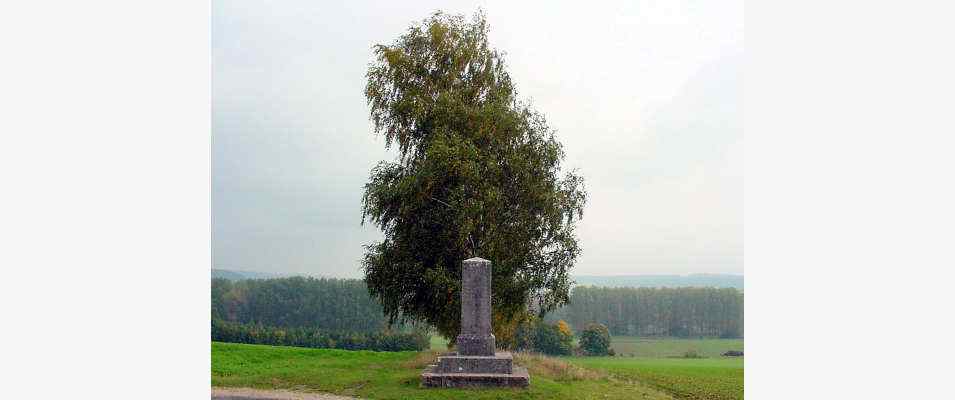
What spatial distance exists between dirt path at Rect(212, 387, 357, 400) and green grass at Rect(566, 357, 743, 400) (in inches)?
305

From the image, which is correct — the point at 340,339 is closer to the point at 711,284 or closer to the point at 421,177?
the point at 421,177

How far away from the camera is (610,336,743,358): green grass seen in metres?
22.6

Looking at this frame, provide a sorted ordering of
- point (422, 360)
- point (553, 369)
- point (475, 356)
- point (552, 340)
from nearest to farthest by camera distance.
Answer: point (475, 356), point (553, 369), point (422, 360), point (552, 340)

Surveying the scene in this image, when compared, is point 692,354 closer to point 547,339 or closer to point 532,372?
point 547,339

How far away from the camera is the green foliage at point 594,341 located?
880 inches

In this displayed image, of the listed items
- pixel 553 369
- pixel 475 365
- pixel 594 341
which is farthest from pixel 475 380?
pixel 594 341

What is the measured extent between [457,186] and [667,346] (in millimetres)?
9726

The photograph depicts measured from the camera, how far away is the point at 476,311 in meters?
16.2

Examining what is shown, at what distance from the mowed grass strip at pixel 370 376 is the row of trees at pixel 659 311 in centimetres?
380

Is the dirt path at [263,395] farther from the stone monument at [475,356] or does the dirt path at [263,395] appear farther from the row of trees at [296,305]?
the row of trees at [296,305]

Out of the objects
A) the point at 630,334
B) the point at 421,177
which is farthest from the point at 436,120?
the point at 630,334

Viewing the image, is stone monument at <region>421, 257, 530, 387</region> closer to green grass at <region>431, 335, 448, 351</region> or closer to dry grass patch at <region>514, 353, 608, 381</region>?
dry grass patch at <region>514, 353, 608, 381</region>

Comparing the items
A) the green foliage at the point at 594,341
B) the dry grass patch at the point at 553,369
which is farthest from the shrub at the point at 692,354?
the dry grass patch at the point at 553,369

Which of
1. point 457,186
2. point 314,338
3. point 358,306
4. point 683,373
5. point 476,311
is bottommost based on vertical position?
point 683,373
